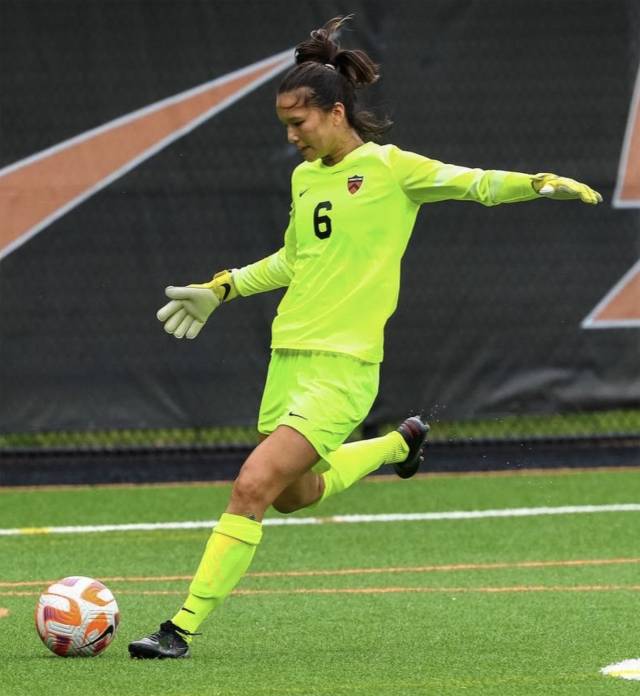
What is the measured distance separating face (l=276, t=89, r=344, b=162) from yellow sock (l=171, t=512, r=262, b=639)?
53.0 inches

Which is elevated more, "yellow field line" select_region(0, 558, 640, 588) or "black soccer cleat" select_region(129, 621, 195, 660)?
"black soccer cleat" select_region(129, 621, 195, 660)

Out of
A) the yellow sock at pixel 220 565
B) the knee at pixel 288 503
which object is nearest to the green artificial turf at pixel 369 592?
the yellow sock at pixel 220 565

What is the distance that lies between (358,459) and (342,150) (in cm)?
135

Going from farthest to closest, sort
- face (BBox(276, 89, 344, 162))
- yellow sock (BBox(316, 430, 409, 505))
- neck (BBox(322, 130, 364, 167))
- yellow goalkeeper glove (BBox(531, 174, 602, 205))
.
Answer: yellow sock (BBox(316, 430, 409, 505)) → neck (BBox(322, 130, 364, 167)) → face (BBox(276, 89, 344, 162)) → yellow goalkeeper glove (BBox(531, 174, 602, 205))

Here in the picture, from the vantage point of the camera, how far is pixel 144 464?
34.1 feet

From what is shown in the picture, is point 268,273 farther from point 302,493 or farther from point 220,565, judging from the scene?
point 220,565

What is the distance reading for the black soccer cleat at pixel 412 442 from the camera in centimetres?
700

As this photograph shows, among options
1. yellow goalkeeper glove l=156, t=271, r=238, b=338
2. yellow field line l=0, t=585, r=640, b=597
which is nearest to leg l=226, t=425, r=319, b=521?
yellow goalkeeper glove l=156, t=271, r=238, b=338

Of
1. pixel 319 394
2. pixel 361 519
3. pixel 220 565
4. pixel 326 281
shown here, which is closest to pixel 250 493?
pixel 220 565

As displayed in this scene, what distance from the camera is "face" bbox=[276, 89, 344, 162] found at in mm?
5848

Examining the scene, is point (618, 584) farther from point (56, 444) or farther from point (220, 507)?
point (56, 444)

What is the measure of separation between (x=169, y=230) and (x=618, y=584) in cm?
388

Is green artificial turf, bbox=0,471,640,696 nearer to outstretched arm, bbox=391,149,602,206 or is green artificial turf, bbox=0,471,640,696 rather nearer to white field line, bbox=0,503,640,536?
white field line, bbox=0,503,640,536

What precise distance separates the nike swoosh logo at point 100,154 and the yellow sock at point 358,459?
141 inches
